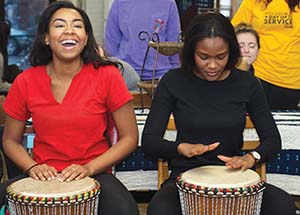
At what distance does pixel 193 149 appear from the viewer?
212 centimetres

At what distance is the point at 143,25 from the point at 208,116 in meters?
1.28

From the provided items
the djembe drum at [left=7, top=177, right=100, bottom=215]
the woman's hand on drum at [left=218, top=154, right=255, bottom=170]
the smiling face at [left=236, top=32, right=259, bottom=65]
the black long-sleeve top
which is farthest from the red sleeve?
the smiling face at [left=236, top=32, right=259, bottom=65]

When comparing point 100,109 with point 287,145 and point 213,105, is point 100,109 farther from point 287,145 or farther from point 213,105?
point 287,145

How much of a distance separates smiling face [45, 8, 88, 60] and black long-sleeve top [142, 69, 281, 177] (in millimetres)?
342

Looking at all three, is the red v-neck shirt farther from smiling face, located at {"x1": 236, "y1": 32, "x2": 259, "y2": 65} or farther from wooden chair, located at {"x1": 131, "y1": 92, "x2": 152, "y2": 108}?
smiling face, located at {"x1": 236, "y1": 32, "x2": 259, "y2": 65}

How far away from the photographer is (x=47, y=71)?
236cm

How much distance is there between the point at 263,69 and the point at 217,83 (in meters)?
1.18

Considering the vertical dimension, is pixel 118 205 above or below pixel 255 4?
below

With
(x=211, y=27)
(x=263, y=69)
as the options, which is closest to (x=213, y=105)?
(x=211, y=27)

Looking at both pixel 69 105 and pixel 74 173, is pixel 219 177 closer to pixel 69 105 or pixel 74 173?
pixel 74 173

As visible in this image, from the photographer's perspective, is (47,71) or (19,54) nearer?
(47,71)

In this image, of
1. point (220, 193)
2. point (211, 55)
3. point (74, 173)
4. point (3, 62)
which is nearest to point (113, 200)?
point (74, 173)

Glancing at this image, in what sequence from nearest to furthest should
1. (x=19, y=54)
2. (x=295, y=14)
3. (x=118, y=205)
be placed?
(x=118, y=205) < (x=295, y=14) < (x=19, y=54)

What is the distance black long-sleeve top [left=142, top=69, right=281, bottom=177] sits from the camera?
226 centimetres
